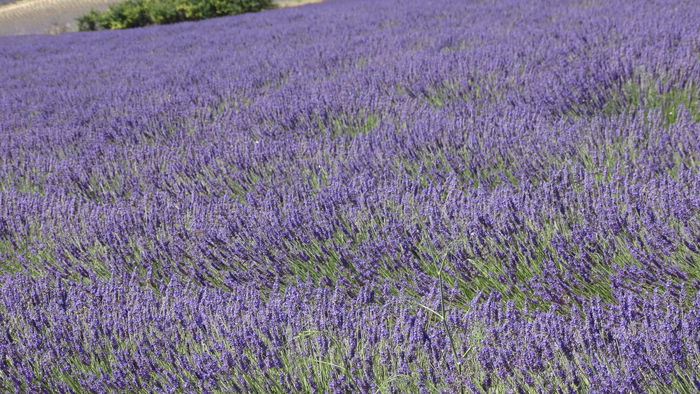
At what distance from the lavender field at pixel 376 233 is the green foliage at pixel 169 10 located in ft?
32.4

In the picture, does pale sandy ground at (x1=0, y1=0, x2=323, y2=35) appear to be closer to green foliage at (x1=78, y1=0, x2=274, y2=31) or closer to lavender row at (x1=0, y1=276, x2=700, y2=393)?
green foliage at (x1=78, y1=0, x2=274, y2=31)

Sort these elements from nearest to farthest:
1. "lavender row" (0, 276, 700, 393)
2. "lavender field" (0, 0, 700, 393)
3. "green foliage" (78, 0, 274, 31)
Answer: "lavender row" (0, 276, 700, 393) < "lavender field" (0, 0, 700, 393) < "green foliage" (78, 0, 274, 31)

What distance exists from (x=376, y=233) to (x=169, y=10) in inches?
505

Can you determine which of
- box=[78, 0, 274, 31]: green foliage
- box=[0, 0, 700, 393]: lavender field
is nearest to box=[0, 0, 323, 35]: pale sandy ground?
box=[78, 0, 274, 31]: green foliage

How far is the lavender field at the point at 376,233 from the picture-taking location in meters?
1.32

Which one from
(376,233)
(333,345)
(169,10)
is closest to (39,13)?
(169,10)

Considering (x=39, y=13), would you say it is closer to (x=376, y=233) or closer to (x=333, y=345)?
(x=376, y=233)

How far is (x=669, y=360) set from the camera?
3.67 feet

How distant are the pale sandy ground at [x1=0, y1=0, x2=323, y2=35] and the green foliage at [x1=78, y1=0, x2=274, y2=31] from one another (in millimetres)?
6315

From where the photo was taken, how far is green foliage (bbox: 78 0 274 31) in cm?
1355

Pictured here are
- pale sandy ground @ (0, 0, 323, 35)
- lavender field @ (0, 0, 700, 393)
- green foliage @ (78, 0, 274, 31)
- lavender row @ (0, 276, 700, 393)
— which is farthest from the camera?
pale sandy ground @ (0, 0, 323, 35)

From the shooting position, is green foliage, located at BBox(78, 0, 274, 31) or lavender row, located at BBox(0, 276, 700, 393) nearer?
lavender row, located at BBox(0, 276, 700, 393)

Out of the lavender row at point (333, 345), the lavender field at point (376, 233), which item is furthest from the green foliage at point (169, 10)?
the lavender row at point (333, 345)

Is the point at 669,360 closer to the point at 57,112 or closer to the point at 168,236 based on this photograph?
the point at 168,236
